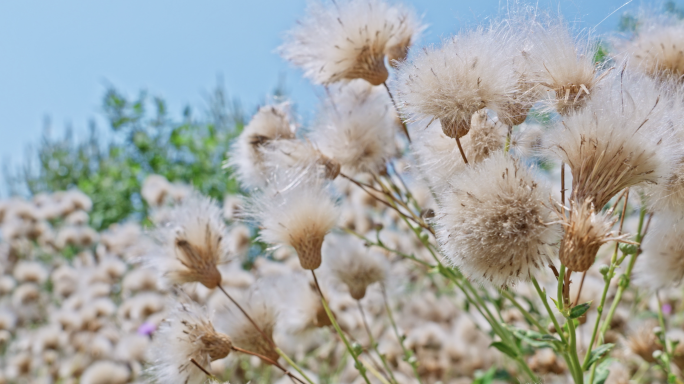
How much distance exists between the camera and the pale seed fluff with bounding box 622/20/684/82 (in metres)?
1.08

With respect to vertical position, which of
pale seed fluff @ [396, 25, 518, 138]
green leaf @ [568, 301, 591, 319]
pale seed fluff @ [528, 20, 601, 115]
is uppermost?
pale seed fluff @ [396, 25, 518, 138]

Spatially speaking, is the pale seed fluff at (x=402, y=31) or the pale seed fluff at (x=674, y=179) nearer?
the pale seed fluff at (x=674, y=179)

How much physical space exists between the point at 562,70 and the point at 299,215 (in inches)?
21.8

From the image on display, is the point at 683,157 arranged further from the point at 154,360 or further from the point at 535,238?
the point at 154,360

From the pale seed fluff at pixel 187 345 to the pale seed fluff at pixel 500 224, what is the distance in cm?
59

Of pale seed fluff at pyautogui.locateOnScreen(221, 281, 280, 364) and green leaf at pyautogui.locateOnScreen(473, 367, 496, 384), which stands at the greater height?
pale seed fluff at pyautogui.locateOnScreen(221, 281, 280, 364)

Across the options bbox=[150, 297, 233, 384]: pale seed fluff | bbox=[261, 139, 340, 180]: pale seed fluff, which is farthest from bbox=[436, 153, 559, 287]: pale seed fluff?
bbox=[150, 297, 233, 384]: pale seed fluff

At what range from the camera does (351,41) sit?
4.00 ft

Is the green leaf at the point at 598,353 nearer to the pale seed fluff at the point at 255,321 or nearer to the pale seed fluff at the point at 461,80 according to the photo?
the pale seed fluff at the point at 461,80

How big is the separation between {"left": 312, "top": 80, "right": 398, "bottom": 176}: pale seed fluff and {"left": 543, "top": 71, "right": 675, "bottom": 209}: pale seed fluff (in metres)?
0.53

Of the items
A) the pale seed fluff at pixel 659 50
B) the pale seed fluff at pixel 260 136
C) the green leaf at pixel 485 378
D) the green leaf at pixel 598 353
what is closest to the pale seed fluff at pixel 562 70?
the pale seed fluff at pixel 659 50

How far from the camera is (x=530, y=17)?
901 mm

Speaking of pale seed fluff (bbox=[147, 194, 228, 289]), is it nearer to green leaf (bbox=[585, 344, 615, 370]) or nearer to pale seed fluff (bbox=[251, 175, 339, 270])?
pale seed fluff (bbox=[251, 175, 339, 270])

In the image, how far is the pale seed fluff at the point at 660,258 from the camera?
0.98m
